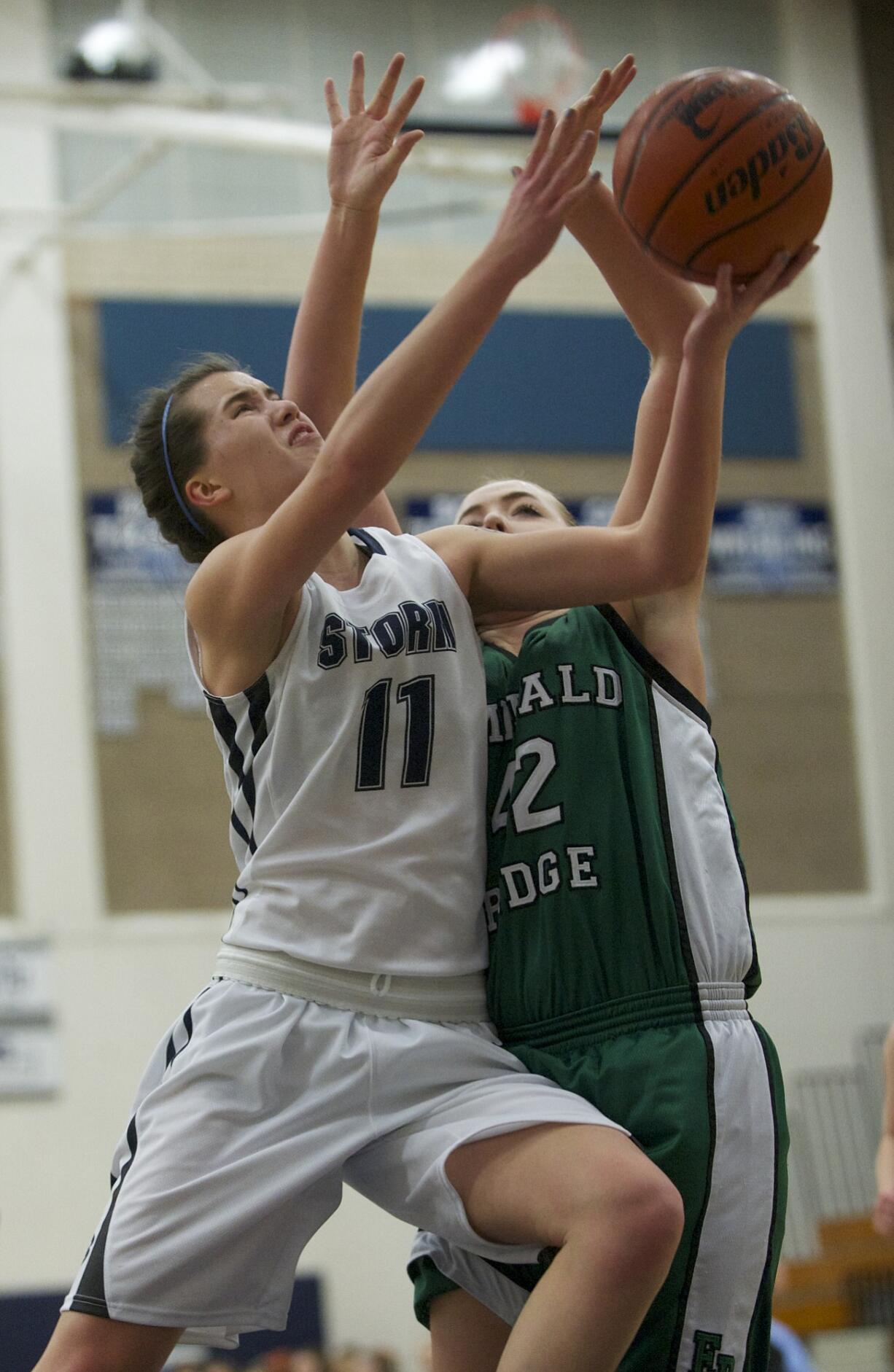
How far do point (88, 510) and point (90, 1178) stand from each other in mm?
4447

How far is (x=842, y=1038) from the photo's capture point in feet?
39.1

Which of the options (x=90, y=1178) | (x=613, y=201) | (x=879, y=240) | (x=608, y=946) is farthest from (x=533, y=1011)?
(x=879, y=240)

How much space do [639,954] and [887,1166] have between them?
260cm

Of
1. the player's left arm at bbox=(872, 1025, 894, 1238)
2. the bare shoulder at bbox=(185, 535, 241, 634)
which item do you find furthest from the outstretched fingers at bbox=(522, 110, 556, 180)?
the player's left arm at bbox=(872, 1025, 894, 1238)

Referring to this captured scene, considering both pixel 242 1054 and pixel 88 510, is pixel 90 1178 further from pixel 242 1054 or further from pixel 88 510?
pixel 242 1054

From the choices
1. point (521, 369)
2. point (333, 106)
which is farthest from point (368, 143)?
point (521, 369)

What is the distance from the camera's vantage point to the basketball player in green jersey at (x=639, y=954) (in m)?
2.53

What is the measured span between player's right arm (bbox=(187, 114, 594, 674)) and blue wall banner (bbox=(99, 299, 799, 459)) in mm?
9164

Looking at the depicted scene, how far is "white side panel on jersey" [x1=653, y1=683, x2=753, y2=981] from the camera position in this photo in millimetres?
2662

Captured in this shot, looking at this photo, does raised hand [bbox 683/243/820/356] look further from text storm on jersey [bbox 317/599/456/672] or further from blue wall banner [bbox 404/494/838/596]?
blue wall banner [bbox 404/494/838/596]

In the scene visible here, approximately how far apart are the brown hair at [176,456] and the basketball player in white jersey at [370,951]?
146mm

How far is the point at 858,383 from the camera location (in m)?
13.1

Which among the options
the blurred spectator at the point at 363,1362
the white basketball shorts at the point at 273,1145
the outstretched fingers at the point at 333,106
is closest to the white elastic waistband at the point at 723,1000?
the white basketball shorts at the point at 273,1145

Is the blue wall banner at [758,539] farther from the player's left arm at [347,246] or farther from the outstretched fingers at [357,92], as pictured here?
the outstretched fingers at [357,92]
